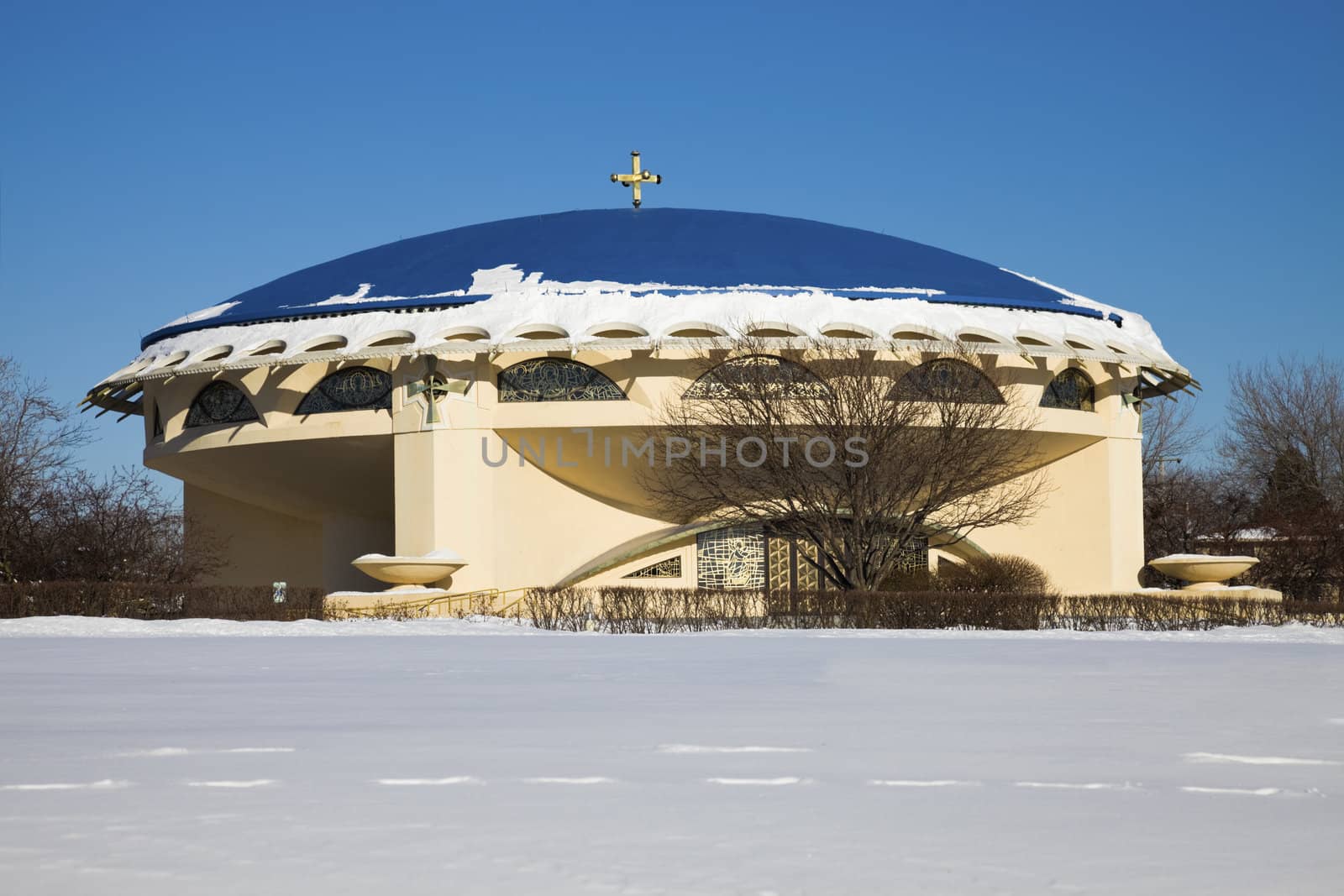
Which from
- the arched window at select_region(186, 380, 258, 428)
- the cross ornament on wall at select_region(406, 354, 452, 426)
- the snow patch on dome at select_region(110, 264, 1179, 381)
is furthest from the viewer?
the arched window at select_region(186, 380, 258, 428)

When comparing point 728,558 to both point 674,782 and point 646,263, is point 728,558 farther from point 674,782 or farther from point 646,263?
point 674,782

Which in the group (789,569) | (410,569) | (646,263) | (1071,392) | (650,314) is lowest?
(789,569)

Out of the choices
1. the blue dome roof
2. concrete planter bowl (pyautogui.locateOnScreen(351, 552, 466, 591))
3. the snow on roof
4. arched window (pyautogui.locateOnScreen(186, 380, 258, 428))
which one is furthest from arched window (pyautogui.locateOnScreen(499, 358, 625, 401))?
arched window (pyautogui.locateOnScreen(186, 380, 258, 428))

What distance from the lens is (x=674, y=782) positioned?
23.0ft

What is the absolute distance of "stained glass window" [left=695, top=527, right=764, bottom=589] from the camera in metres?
33.1

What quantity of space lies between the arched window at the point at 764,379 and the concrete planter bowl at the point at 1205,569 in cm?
1068

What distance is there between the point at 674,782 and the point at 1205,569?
28.9m

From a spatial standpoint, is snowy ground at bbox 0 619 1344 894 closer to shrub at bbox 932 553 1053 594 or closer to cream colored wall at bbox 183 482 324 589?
shrub at bbox 932 553 1053 594

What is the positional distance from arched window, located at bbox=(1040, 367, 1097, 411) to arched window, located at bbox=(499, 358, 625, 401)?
991 cm

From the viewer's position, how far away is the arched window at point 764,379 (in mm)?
28234

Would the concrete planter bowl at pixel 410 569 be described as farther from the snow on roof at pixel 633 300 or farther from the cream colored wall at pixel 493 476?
the snow on roof at pixel 633 300

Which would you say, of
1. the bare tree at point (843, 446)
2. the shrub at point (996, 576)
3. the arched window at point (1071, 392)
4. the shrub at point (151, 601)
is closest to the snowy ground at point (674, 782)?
the shrub at point (151, 601)

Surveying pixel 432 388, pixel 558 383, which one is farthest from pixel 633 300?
pixel 432 388

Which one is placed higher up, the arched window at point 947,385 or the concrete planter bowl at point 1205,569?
the arched window at point 947,385
